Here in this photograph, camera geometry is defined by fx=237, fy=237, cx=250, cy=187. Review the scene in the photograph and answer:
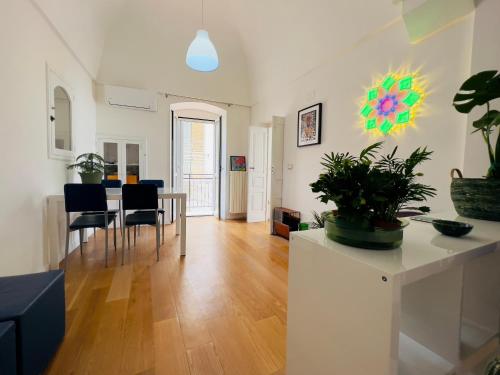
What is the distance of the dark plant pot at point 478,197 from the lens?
1131mm

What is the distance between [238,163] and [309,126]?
79.0 inches

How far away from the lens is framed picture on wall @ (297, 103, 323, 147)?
3391 mm

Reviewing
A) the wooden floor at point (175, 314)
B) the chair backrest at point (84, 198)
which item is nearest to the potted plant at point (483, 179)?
the wooden floor at point (175, 314)

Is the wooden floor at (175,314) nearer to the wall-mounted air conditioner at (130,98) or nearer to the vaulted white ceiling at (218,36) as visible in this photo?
the wall-mounted air conditioner at (130,98)

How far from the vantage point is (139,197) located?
8.82ft

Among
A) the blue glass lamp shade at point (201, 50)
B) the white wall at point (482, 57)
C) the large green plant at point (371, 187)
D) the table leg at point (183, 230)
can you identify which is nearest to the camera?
the large green plant at point (371, 187)

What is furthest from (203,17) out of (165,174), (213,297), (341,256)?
(341,256)

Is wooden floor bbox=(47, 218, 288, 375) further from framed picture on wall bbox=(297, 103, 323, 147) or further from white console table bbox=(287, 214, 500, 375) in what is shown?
framed picture on wall bbox=(297, 103, 323, 147)

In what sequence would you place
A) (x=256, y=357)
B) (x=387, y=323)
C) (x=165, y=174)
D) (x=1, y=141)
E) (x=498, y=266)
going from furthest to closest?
(x=165, y=174) < (x=1, y=141) < (x=256, y=357) < (x=498, y=266) < (x=387, y=323)

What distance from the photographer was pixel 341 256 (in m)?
0.75

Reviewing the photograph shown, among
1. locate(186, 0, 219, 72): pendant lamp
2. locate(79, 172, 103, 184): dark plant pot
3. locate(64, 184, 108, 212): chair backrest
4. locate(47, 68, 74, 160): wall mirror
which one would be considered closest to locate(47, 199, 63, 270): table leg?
locate(64, 184, 108, 212): chair backrest

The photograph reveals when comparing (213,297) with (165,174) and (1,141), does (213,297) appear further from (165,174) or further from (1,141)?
(165,174)

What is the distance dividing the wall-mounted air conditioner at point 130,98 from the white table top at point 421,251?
4.32 metres

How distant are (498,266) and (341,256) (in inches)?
46.6
